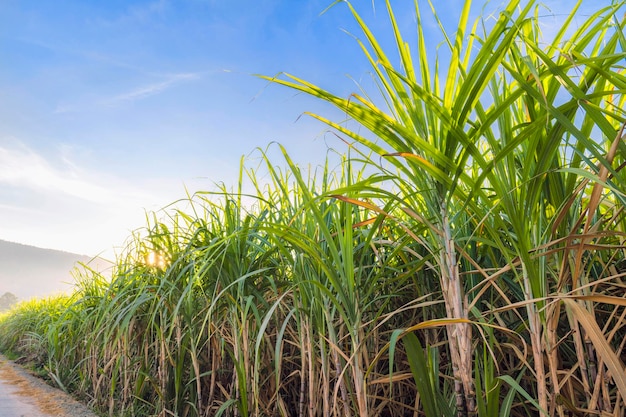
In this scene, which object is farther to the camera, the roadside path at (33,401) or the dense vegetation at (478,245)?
the roadside path at (33,401)

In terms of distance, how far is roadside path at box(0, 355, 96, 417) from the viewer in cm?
207

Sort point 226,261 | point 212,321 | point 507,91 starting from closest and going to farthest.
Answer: point 507,91, point 226,261, point 212,321

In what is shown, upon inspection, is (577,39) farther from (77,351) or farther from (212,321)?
(77,351)

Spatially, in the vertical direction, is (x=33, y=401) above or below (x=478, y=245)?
below

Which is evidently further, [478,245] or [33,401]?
[33,401]

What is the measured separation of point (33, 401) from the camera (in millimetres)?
2416

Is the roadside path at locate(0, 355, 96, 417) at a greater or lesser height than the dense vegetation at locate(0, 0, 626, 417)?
lesser

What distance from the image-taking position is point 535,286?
727 millimetres

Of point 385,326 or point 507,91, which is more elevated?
point 507,91

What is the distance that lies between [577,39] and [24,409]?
263cm

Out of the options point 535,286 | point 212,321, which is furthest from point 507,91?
point 212,321

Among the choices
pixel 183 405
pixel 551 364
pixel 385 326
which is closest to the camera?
pixel 551 364

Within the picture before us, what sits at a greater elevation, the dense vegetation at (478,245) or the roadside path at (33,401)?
the dense vegetation at (478,245)

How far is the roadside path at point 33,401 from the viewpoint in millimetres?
2068
